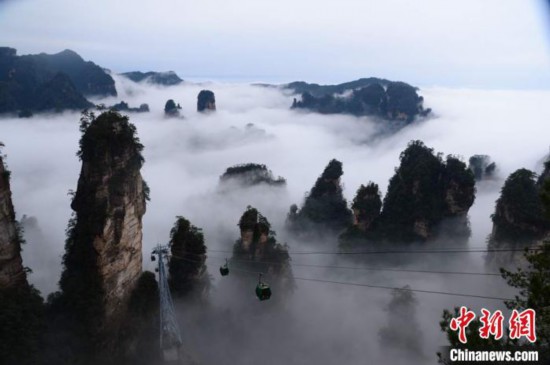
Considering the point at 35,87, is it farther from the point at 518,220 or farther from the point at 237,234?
the point at 518,220

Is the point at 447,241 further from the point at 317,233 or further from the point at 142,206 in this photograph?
the point at 142,206

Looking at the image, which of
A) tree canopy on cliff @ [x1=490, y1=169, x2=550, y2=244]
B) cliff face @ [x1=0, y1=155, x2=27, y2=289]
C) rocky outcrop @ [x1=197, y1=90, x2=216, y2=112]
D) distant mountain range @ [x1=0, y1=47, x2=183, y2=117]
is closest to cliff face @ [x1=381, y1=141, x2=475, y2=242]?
tree canopy on cliff @ [x1=490, y1=169, x2=550, y2=244]

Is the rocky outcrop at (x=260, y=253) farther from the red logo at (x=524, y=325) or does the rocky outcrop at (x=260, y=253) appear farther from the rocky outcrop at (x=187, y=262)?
the red logo at (x=524, y=325)

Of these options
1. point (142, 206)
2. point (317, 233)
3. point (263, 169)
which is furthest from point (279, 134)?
point (142, 206)

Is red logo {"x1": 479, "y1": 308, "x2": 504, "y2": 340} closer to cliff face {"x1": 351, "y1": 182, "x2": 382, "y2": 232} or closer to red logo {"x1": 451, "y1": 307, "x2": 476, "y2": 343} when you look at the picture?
red logo {"x1": 451, "y1": 307, "x2": 476, "y2": 343}

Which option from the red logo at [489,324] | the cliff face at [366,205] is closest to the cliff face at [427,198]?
the cliff face at [366,205]

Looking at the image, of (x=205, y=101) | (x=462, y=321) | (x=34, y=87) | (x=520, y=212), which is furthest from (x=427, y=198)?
(x=34, y=87)
